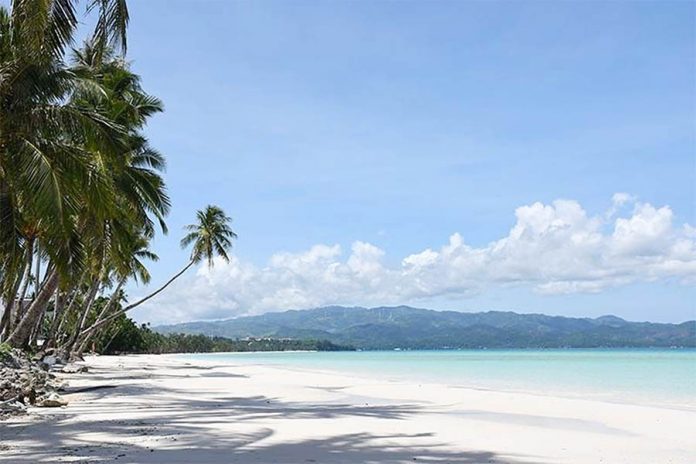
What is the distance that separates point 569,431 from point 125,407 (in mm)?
8961

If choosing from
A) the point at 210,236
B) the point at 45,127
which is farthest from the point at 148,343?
the point at 45,127

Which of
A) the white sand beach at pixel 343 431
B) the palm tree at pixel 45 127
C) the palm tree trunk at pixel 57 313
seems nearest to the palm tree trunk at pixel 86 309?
the palm tree trunk at pixel 57 313

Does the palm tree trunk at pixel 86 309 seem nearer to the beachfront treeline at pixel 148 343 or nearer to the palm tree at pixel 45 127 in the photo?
the palm tree at pixel 45 127

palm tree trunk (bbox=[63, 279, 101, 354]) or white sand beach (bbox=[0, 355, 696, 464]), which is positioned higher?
palm tree trunk (bbox=[63, 279, 101, 354])

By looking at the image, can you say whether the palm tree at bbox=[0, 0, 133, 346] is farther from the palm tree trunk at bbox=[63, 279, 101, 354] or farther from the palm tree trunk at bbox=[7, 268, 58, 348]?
the palm tree trunk at bbox=[63, 279, 101, 354]

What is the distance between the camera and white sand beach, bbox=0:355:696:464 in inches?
304

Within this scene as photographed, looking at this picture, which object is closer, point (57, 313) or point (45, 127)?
point (45, 127)

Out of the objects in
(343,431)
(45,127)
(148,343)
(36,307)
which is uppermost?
(45,127)

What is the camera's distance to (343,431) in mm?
10016

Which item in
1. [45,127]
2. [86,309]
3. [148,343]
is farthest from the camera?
[148,343]

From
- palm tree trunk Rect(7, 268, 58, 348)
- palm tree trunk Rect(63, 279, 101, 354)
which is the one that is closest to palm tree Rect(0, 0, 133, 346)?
palm tree trunk Rect(7, 268, 58, 348)

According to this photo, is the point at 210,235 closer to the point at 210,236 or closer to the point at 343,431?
the point at 210,236

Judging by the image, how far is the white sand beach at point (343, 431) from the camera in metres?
7.71

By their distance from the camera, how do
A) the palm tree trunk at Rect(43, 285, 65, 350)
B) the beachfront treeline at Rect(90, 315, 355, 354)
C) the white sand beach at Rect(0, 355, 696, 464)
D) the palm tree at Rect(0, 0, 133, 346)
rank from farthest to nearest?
the beachfront treeline at Rect(90, 315, 355, 354)
the palm tree trunk at Rect(43, 285, 65, 350)
the palm tree at Rect(0, 0, 133, 346)
the white sand beach at Rect(0, 355, 696, 464)
